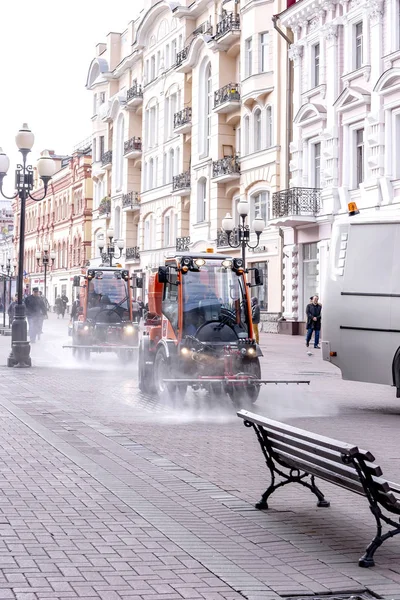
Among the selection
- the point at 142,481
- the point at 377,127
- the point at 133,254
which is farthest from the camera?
the point at 133,254

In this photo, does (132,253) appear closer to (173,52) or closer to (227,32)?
(173,52)

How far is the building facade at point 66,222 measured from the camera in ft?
248

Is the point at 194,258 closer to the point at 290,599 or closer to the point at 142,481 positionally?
the point at 142,481

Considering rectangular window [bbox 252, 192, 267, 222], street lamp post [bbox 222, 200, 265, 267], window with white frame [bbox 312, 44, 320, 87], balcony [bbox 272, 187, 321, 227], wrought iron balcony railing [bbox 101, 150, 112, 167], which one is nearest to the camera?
street lamp post [bbox 222, 200, 265, 267]

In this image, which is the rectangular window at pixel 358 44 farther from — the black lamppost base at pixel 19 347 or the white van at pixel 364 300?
the white van at pixel 364 300

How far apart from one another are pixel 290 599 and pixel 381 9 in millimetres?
28795

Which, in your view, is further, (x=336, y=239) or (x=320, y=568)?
A: (x=336, y=239)

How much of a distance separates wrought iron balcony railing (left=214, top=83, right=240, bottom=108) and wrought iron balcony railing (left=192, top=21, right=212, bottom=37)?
4356mm

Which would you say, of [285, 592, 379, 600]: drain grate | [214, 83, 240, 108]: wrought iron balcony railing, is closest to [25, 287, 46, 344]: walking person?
[214, 83, 240, 108]: wrought iron balcony railing

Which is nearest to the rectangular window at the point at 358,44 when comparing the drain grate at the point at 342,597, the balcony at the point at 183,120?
the balcony at the point at 183,120

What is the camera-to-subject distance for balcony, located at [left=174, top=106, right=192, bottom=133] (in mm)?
49281

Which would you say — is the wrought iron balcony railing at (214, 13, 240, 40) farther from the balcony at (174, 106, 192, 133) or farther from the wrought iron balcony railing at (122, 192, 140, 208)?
the wrought iron balcony railing at (122, 192, 140, 208)

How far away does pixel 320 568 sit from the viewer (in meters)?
5.51

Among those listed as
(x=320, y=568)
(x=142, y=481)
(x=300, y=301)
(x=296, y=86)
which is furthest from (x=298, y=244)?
(x=320, y=568)
